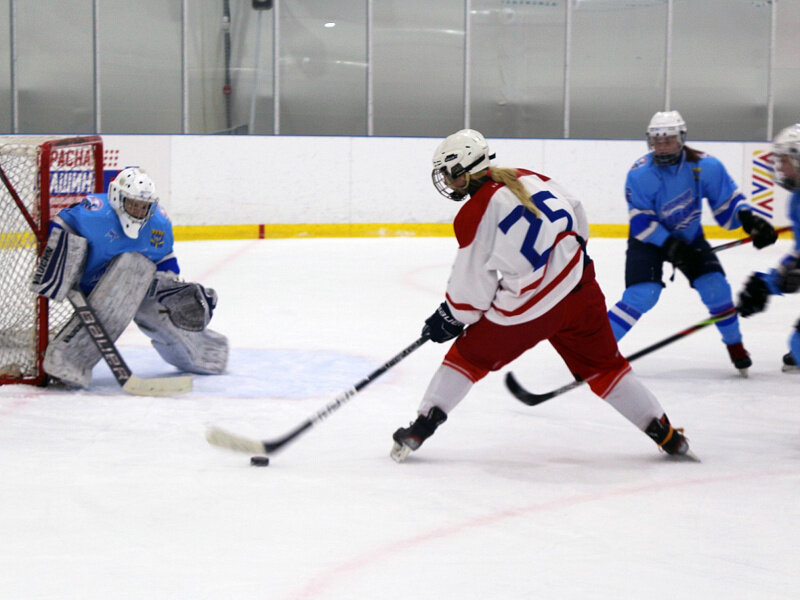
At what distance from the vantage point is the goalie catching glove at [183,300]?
3549mm

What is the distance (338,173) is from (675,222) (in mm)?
5101

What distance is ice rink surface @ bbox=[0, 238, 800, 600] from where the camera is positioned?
190cm

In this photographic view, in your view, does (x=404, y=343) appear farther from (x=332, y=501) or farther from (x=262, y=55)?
(x=262, y=55)

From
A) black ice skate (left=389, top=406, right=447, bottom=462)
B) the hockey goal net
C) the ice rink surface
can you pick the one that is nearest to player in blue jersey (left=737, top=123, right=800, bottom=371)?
the ice rink surface

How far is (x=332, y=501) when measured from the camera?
7.70 feet

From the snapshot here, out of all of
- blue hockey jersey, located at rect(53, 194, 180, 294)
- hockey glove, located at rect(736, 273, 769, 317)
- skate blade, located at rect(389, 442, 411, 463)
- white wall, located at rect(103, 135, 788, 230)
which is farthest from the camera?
white wall, located at rect(103, 135, 788, 230)

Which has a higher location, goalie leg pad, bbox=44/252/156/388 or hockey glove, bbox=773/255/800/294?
hockey glove, bbox=773/255/800/294

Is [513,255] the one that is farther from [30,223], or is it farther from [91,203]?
[30,223]

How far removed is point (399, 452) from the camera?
8.75ft

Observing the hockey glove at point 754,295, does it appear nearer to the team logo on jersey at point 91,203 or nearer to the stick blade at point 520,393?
Result: the stick blade at point 520,393

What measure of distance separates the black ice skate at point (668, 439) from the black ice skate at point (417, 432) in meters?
0.53

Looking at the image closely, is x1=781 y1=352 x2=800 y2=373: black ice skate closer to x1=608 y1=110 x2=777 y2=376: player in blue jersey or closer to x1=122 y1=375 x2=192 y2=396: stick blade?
x1=608 y1=110 x2=777 y2=376: player in blue jersey

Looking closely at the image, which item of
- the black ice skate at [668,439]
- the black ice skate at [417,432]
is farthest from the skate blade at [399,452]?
the black ice skate at [668,439]

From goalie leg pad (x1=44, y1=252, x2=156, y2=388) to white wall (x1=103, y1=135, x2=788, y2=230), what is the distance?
4690mm
